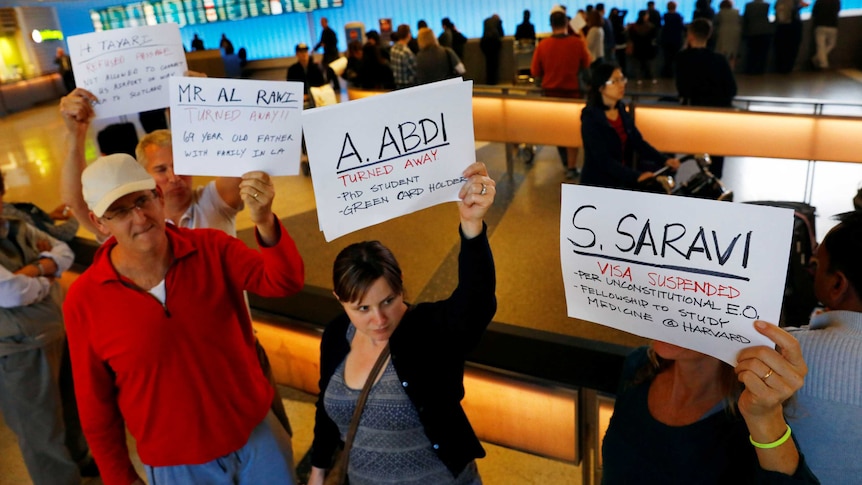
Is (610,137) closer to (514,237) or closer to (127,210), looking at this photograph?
(514,237)

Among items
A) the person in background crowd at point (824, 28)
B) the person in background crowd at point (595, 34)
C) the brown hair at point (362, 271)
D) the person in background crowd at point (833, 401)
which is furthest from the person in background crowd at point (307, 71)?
the person in background crowd at point (824, 28)

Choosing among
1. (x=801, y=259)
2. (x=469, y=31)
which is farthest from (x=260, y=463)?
(x=469, y=31)

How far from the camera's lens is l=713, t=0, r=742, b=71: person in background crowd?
1084 cm

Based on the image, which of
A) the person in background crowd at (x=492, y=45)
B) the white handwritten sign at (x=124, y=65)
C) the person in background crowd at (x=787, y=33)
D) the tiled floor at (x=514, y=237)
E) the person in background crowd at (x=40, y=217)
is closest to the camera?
the white handwritten sign at (x=124, y=65)

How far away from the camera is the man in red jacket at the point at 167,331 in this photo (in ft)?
5.48

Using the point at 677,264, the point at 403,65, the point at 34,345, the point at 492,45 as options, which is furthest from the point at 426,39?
the point at 492,45

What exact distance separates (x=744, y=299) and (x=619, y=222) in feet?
0.84

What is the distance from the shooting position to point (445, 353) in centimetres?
162

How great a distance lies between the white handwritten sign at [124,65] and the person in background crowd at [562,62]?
14.8 feet

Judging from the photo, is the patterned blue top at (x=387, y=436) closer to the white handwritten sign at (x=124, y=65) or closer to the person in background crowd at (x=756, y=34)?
the white handwritten sign at (x=124, y=65)

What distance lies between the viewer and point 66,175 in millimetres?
2178

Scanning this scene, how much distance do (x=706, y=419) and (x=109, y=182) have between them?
1573mm

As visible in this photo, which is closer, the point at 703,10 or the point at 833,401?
the point at 833,401

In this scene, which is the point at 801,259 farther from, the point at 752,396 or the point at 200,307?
the point at 200,307
